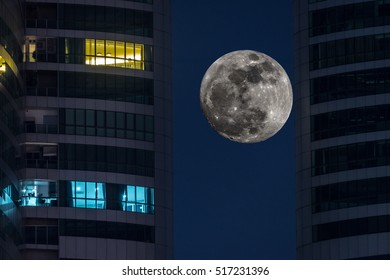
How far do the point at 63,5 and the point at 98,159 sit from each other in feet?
52.9

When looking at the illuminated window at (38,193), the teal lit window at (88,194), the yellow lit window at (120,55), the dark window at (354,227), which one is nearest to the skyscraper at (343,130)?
the dark window at (354,227)

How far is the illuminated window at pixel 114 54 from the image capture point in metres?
178

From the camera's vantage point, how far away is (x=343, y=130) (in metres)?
179

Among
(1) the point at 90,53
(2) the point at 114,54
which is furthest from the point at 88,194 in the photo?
(2) the point at 114,54

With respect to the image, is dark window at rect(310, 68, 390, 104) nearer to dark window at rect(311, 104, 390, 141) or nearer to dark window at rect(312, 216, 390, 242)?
dark window at rect(311, 104, 390, 141)

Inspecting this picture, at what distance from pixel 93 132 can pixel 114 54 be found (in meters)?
8.84

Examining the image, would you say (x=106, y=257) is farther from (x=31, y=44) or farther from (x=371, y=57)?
(x=371, y=57)

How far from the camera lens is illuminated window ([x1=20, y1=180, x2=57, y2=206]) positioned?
563 ft

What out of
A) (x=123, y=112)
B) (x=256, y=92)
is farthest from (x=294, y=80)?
(x=256, y=92)

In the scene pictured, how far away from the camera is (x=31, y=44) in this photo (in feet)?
579

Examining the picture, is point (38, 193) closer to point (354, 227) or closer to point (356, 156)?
point (354, 227)

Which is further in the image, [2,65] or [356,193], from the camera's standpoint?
[356,193]

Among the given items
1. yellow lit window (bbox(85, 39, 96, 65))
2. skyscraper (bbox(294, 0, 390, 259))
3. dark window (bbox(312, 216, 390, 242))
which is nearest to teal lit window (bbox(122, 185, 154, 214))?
yellow lit window (bbox(85, 39, 96, 65))

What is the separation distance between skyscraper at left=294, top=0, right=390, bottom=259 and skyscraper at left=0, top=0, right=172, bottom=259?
48.6 feet
